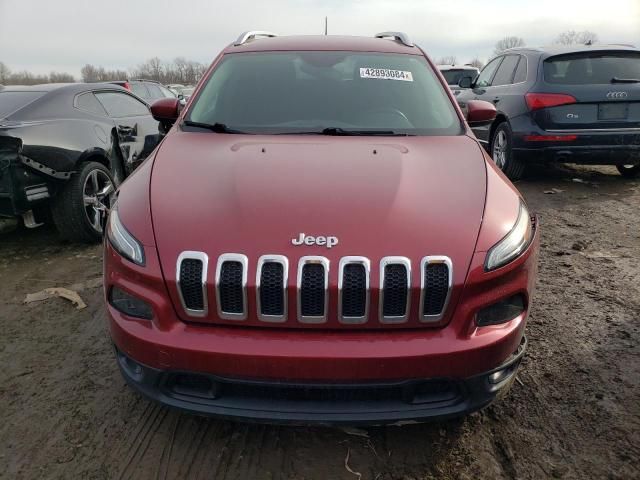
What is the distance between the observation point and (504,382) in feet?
6.66

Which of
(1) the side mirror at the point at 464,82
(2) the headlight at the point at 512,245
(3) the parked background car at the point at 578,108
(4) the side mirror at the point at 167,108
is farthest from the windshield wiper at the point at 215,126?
(1) the side mirror at the point at 464,82

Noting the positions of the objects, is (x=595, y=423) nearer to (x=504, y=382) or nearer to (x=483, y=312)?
(x=504, y=382)

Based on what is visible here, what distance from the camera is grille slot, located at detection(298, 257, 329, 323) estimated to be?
1.84 meters

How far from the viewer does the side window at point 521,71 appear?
6609mm

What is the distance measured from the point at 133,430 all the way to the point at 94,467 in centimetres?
23

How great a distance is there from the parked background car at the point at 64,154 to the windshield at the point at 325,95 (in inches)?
66.2

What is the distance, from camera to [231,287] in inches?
73.5

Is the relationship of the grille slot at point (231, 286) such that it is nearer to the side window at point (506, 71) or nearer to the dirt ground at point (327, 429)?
the dirt ground at point (327, 429)

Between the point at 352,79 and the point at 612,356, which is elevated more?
the point at 352,79

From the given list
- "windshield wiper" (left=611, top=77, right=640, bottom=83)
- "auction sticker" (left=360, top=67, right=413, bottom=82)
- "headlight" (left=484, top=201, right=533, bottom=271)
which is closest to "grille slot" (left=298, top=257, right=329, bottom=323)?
"headlight" (left=484, top=201, right=533, bottom=271)

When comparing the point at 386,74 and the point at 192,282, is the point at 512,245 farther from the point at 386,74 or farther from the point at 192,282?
the point at 386,74

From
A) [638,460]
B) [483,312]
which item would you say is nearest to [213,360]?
[483,312]

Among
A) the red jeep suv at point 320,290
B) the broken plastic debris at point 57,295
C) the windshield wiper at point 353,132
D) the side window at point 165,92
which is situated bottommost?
the broken plastic debris at point 57,295

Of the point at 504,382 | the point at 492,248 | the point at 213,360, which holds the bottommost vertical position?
the point at 504,382
